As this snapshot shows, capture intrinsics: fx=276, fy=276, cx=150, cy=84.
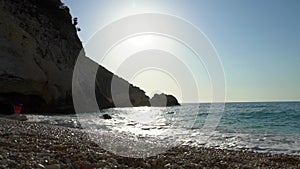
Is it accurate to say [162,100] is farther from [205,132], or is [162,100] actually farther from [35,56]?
[205,132]

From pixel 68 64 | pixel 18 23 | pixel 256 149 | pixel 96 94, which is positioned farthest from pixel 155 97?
pixel 256 149

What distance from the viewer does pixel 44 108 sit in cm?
2925

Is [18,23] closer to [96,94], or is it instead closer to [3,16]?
[3,16]

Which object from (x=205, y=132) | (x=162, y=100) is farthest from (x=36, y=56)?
(x=162, y=100)

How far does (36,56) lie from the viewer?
93.8 ft

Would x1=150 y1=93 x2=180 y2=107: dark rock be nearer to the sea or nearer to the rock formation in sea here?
the rock formation in sea

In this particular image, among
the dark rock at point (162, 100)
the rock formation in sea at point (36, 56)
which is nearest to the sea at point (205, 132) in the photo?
the rock formation in sea at point (36, 56)

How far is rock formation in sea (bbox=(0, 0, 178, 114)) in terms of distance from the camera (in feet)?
80.6

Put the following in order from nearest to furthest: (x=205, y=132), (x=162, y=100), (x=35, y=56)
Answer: (x=205, y=132) < (x=35, y=56) < (x=162, y=100)

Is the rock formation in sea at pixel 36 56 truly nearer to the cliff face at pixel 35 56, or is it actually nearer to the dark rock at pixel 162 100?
the cliff face at pixel 35 56

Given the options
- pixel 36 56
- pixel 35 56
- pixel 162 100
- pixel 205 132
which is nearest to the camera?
pixel 205 132

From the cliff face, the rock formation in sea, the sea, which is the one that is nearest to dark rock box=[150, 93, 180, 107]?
the rock formation in sea

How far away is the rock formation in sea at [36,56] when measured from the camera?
24562 millimetres

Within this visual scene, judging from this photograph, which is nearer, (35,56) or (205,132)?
(205,132)
